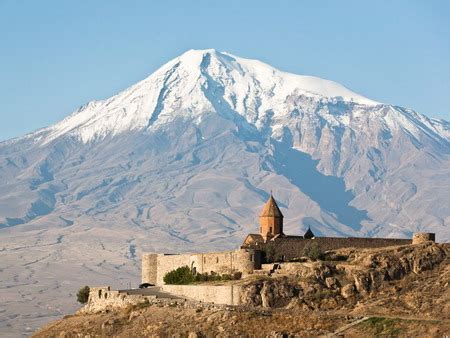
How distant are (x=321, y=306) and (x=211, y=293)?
7.29 m

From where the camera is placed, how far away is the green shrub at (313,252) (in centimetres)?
8550

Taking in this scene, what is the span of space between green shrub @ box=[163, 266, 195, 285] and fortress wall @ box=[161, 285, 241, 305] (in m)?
2.94

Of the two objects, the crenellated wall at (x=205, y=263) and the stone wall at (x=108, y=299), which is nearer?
the stone wall at (x=108, y=299)

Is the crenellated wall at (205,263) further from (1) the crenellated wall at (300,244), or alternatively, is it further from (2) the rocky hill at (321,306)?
(2) the rocky hill at (321,306)

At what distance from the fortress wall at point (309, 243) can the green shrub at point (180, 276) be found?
5517 millimetres

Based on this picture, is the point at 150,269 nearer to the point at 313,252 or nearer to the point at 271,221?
the point at 271,221

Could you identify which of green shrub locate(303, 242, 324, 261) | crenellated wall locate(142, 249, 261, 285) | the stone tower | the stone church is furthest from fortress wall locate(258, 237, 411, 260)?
the stone tower

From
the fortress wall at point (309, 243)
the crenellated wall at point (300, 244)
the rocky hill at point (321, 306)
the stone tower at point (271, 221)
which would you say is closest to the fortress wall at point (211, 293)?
the rocky hill at point (321, 306)

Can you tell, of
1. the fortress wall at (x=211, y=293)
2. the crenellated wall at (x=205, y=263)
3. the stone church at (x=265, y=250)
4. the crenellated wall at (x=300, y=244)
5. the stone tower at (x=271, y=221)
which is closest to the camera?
the fortress wall at (x=211, y=293)

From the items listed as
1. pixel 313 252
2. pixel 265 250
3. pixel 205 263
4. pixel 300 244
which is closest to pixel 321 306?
pixel 313 252

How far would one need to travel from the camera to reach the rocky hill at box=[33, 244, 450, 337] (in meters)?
68.4

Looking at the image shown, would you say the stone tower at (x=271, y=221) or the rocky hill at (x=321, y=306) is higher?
the stone tower at (x=271, y=221)

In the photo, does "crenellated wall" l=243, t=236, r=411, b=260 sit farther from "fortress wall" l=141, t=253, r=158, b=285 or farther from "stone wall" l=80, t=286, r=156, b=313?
"fortress wall" l=141, t=253, r=158, b=285

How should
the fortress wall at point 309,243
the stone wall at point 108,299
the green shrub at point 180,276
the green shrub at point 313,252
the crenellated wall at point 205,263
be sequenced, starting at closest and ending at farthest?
A: the stone wall at point 108,299 < the green shrub at point 313,252 < the crenellated wall at point 205,263 < the fortress wall at point 309,243 < the green shrub at point 180,276
